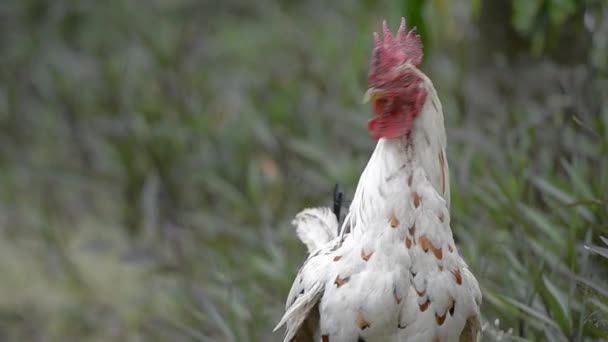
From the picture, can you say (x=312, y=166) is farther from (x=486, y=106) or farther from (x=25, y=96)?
(x=25, y=96)

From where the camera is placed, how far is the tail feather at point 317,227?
103 inches

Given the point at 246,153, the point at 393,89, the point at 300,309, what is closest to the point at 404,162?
the point at 393,89

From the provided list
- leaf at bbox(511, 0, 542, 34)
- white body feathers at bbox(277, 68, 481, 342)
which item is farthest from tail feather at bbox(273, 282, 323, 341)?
leaf at bbox(511, 0, 542, 34)

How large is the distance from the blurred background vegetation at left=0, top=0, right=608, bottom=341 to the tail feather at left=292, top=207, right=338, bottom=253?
527 millimetres

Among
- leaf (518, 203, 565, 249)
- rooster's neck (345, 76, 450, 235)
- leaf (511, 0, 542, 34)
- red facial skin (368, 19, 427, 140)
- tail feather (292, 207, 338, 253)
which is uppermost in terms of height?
leaf (511, 0, 542, 34)

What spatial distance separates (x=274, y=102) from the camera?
533 cm

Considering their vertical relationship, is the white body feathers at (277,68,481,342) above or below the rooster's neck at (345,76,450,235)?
below

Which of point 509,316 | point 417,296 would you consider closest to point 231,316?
point 509,316

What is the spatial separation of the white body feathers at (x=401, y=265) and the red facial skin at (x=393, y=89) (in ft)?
0.11

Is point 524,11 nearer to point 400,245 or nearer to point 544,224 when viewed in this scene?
point 544,224

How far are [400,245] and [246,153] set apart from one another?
298cm

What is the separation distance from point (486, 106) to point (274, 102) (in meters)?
1.50

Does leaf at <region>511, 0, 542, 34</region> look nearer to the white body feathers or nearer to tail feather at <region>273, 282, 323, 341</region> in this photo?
the white body feathers

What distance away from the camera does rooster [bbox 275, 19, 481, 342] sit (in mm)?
2125
